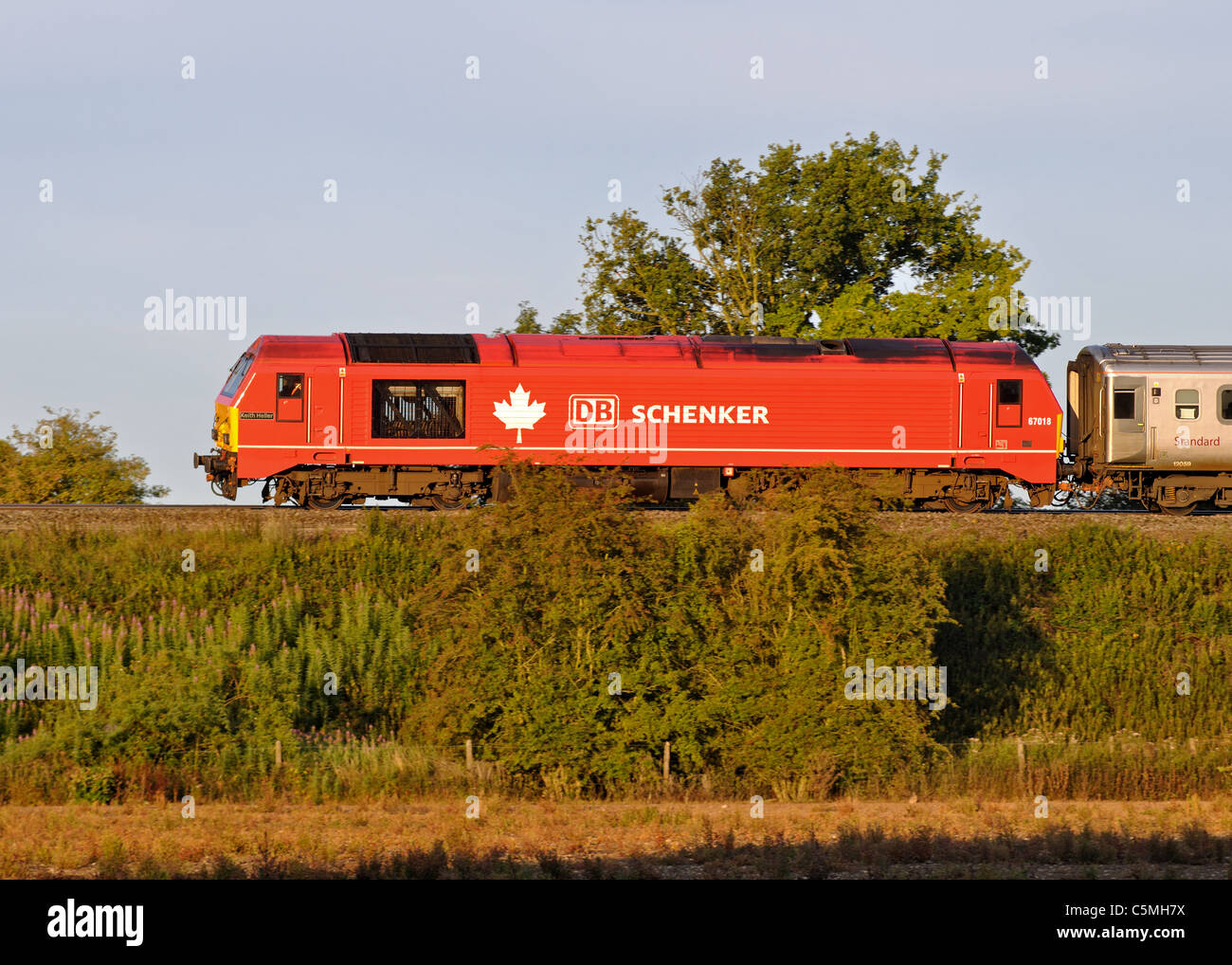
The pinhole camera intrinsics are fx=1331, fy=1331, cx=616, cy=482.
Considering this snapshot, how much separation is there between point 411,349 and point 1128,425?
14.5 m

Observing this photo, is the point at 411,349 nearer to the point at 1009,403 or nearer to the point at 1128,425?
the point at 1009,403

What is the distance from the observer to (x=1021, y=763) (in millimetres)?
18000

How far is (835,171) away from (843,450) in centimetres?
1713

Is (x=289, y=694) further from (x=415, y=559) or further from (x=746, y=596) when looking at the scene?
(x=746, y=596)

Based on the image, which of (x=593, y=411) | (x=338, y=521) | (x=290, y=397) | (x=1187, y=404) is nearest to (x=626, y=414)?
(x=593, y=411)

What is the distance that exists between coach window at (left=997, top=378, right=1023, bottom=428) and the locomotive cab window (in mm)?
10707

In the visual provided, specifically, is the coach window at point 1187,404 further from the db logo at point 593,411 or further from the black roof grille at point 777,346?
the db logo at point 593,411

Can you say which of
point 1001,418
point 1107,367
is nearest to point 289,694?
point 1001,418

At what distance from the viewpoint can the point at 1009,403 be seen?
2680 cm

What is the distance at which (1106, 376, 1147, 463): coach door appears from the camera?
88.6 feet

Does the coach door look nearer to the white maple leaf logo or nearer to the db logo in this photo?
the db logo

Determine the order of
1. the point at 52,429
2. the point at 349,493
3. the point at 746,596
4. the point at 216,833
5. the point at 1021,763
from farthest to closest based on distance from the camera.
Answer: the point at 52,429 → the point at 349,493 → the point at 746,596 → the point at 1021,763 → the point at 216,833

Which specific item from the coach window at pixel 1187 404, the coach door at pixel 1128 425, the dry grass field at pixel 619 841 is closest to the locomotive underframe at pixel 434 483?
the coach door at pixel 1128 425
